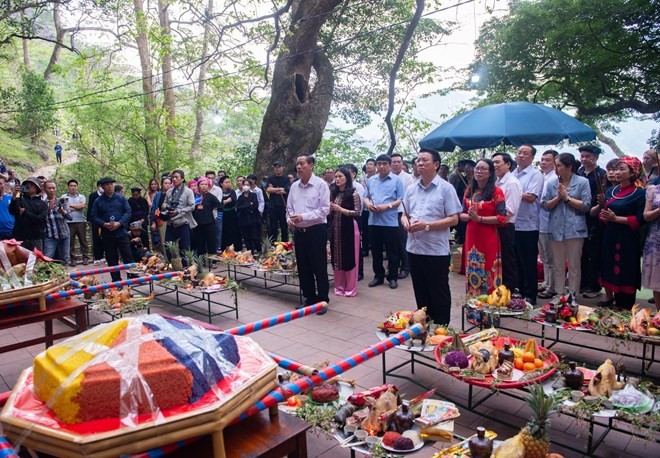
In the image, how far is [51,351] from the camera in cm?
146

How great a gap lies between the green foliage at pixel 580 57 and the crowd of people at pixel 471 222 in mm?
3122

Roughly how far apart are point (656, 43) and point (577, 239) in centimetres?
516

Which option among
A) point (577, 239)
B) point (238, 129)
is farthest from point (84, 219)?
point (238, 129)

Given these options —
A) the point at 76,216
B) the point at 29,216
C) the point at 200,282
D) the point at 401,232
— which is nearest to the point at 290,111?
the point at 401,232

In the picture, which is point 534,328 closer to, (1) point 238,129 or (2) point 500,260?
(2) point 500,260

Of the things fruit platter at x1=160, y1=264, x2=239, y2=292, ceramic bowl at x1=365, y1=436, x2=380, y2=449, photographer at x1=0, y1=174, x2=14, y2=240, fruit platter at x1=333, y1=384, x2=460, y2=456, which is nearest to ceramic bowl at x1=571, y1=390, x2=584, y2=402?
fruit platter at x1=333, y1=384, x2=460, y2=456

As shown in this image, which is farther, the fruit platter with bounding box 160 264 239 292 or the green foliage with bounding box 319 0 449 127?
the green foliage with bounding box 319 0 449 127

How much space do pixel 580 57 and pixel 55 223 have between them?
10.3 meters

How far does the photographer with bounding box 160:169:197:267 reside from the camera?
780 cm

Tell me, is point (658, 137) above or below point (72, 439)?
above

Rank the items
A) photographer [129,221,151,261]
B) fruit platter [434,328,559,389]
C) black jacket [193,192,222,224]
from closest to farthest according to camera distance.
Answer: fruit platter [434,328,559,389] → black jacket [193,192,222,224] → photographer [129,221,151,261]

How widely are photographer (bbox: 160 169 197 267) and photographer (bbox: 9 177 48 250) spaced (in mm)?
1971

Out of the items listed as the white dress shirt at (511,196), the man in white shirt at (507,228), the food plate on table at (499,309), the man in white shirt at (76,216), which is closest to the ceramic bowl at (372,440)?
the food plate on table at (499,309)

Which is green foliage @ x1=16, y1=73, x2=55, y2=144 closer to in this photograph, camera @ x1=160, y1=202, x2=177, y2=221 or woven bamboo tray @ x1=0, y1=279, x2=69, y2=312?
camera @ x1=160, y1=202, x2=177, y2=221
